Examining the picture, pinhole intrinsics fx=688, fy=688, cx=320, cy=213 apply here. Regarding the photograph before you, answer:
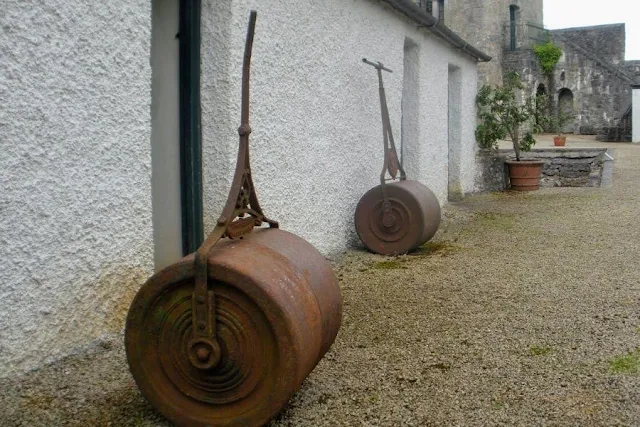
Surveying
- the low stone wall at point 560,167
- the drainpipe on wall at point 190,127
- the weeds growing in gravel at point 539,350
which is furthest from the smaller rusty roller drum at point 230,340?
the low stone wall at point 560,167

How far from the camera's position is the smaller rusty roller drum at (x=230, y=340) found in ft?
7.55

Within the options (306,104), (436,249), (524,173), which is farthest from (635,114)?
(306,104)

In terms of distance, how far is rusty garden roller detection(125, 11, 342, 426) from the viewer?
230 centimetres

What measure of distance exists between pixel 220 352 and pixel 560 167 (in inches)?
515

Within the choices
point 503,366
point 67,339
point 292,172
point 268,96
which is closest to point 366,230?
point 292,172

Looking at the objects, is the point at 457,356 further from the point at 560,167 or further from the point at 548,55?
the point at 548,55

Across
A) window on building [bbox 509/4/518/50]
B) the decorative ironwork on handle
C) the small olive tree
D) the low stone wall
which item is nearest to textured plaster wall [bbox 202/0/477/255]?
the decorative ironwork on handle

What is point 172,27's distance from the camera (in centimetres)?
422

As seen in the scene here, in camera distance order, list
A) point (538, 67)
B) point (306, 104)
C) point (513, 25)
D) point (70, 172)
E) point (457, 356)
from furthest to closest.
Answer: point (538, 67) → point (513, 25) → point (306, 104) → point (457, 356) → point (70, 172)

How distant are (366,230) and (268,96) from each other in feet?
6.08

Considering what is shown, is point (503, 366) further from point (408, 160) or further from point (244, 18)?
point (408, 160)

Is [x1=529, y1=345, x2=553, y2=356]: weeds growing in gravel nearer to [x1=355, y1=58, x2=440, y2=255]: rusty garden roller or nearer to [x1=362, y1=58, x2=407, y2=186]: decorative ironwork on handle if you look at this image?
[x1=355, y1=58, x2=440, y2=255]: rusty garden roller

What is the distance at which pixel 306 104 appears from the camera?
532 centimetres

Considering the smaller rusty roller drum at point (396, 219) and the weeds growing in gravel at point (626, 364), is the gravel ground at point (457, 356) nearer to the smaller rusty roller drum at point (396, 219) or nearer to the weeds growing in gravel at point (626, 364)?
the weeds growing in gravel at point (626, 364)
